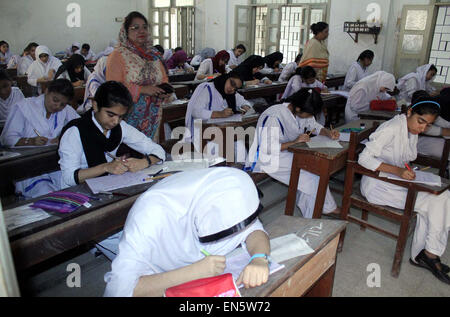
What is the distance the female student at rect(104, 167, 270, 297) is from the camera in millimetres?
1115

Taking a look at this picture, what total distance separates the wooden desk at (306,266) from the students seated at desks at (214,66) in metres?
4.93

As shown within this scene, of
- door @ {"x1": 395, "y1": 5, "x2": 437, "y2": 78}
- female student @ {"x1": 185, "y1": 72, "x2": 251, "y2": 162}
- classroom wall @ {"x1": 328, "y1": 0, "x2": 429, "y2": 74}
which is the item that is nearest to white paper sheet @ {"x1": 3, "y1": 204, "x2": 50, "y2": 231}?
female student @ {"x1": 185, "y1": 72, "x2": 251, "y2": 162}

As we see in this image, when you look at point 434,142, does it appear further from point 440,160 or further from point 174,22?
point 174,22

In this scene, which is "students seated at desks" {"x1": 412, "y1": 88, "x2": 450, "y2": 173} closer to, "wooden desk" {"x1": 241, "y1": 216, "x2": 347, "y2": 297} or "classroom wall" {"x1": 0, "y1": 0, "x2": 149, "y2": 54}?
"wooden desk" {"x1": 241, "y1": 216, "x2": 347, "y2": 297}

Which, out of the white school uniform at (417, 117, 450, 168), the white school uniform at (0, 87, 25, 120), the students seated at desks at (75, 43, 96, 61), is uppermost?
the students seated at desks at (75, 43, 96, 61)

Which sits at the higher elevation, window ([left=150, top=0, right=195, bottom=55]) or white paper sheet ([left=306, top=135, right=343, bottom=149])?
window ([left=150, top=0, right=195, bottom=55])

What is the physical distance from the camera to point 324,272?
157 centimetres

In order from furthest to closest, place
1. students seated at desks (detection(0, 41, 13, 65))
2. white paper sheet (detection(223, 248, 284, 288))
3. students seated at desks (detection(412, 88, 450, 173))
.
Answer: students seated at desks (detection(0, 41, 13, 65)), students seated at desks (detection(412, 88, 450, 173)), white paper sheet (detection(223, 248, 284, 288))

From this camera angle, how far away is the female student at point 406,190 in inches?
87.3

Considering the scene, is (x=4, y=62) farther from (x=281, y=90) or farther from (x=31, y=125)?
(x=31, y=125)

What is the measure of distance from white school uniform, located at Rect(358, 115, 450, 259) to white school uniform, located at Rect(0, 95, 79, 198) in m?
2.12

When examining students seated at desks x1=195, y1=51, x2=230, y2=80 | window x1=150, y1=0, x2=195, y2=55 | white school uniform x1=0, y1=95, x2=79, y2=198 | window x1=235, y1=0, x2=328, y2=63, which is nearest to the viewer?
white school uniform x1=0, y1=95, x2=79, y2=198

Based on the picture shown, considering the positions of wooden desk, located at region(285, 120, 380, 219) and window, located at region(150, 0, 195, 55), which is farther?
window, located at region(150, 0, 195, 55)

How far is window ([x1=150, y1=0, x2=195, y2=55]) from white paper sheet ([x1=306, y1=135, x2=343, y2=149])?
9.18 meters
